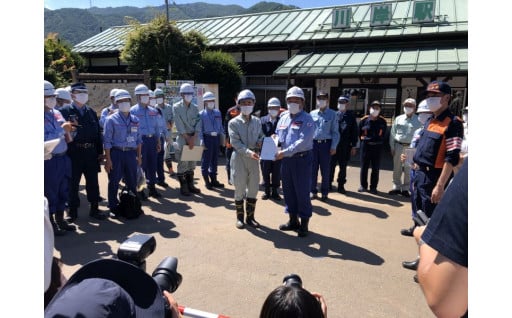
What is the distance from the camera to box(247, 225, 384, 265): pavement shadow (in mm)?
4258

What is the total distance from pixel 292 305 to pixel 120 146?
4601 mm

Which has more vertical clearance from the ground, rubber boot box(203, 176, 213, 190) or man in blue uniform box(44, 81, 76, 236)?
man in blue uniform box(44, 81, 76, 236)

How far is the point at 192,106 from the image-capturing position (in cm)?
718

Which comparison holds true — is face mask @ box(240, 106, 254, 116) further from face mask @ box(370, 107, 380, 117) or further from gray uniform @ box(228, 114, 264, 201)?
face mask @ box(370, 107, 380, 117)

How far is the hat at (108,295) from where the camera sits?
933 millimetres

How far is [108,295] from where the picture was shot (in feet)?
3.23

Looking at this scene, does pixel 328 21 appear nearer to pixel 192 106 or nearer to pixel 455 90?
pixel 455 90

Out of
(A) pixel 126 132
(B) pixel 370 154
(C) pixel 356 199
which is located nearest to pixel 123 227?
(A) pixel 126 132

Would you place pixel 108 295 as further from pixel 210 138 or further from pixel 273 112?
pixel 210 138

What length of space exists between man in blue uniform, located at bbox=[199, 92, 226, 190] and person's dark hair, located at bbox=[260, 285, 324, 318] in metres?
5.91

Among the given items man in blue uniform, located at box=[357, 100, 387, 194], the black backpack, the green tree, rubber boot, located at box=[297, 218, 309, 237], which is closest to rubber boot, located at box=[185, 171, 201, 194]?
the black backpack

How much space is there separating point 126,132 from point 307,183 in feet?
9.79

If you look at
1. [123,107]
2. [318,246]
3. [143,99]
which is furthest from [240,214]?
[143,99]

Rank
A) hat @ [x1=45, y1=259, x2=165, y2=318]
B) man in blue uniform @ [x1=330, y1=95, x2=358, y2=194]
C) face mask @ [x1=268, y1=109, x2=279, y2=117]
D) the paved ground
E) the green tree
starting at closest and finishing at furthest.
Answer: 1. hat @ [x1=45, y1=259, x2=165, y2=318]
2. the paved ground
3. face mask @ [x1=268, y1=109, x2=279, y2=117]
4. man in blue uniform @ [x1=330, y1=95, x2=358, y2=194]
5. the green tree
